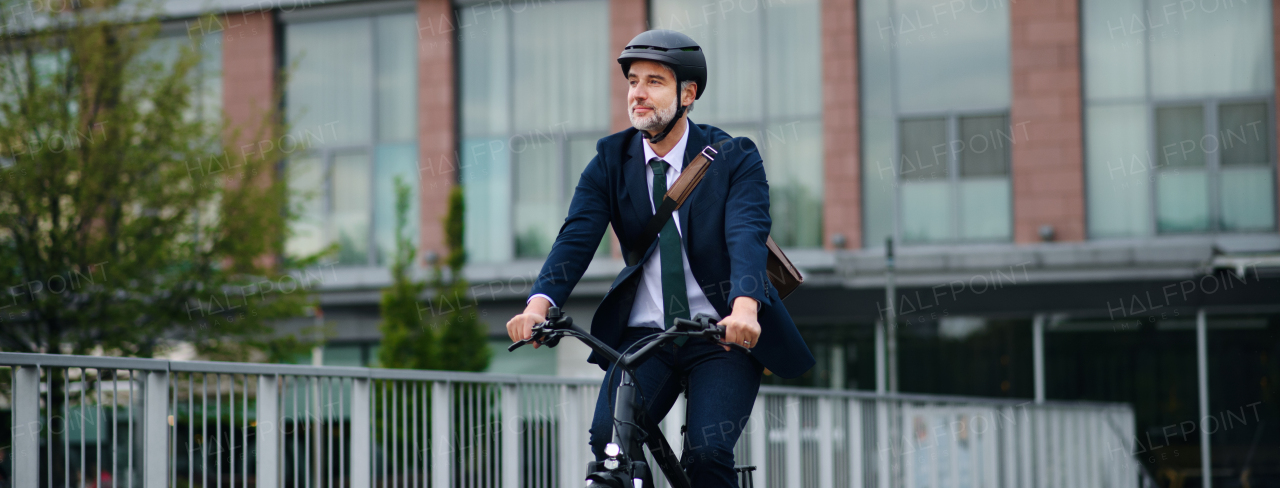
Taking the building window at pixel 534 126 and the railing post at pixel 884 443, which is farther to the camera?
the building window at pixel 534 126

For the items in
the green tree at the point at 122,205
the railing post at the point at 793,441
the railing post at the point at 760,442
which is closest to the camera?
the railing post at the point at 760,442

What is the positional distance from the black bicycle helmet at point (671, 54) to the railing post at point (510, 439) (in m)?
2.29

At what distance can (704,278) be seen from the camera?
11.4ft

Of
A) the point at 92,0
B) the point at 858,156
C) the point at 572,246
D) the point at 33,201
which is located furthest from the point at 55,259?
the point at 572,246

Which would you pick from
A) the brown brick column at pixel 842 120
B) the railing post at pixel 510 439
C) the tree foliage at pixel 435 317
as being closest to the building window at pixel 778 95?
the brown brick column at pixel 842 120

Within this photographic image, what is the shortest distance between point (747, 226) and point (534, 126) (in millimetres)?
16496

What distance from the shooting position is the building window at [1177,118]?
17.2m

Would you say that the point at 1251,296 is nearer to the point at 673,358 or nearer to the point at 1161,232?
the point at 1161,232

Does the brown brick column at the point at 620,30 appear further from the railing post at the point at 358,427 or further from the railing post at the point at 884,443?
the railing post at the point at 358,427

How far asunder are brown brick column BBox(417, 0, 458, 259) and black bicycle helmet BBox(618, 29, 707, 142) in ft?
53.9

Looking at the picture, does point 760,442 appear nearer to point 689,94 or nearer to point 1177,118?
point 689,94

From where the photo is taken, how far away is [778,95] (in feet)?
60.9

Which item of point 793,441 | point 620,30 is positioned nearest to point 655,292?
point 793,441

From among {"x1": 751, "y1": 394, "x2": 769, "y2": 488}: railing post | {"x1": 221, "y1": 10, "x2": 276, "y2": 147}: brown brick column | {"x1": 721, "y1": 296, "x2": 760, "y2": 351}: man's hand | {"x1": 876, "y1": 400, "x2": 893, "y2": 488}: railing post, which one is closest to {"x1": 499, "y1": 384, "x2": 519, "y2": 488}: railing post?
{"x1": 751, "y1": 394, "x2": 769, "y2": 488}: railing post
